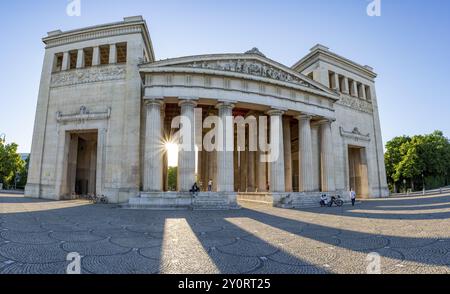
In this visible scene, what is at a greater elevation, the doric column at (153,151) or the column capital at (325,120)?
the column capital at (325,120)

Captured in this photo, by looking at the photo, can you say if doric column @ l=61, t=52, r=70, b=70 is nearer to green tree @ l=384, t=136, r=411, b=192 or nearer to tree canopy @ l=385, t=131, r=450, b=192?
tree canopy @ l=385, t=131, r=450, b=192

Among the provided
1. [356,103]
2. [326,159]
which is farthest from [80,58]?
[356,103]

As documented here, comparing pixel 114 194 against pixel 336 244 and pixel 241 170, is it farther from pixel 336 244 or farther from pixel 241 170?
pixel 336 244

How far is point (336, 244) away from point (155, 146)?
1780cm

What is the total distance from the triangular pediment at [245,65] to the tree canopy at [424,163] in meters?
38.6

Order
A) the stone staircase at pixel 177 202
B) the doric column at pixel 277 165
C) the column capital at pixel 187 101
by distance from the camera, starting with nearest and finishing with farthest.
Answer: the stone staircase at pixel 177 202
the column capital at pixel 187 101
the doric column at pixel 277 165

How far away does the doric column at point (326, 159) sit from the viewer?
2827 centimetres

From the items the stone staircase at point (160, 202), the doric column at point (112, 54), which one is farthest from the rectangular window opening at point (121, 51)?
the stone staircase at point (160, 202)

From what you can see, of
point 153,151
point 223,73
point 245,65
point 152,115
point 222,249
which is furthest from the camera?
point 245,65

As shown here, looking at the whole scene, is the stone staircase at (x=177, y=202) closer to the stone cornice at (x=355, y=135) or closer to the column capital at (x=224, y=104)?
the column capital at (x=224, y=104)

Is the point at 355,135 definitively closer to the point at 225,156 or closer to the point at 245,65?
the point at 245,65

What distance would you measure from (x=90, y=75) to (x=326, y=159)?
28.7m

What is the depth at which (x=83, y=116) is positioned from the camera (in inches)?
1056
